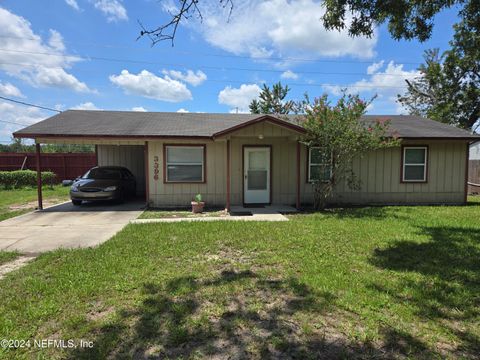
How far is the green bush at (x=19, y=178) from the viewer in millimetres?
15859

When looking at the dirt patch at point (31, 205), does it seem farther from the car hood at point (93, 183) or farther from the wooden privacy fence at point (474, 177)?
the wooden privacy fence at point (474, 177)

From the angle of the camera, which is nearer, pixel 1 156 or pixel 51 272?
pixel 51 272

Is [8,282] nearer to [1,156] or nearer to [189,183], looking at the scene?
[189,183]

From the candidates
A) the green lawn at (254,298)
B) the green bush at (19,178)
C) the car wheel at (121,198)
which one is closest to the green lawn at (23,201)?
the green bush at (19,178)

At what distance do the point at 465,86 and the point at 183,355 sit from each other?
98.8ft

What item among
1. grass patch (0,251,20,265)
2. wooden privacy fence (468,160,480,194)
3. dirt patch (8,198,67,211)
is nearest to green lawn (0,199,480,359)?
grass patch (0,251,20,265)

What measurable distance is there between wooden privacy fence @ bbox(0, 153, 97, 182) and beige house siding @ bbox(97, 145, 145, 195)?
18.0 feet

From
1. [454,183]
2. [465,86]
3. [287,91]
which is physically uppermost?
[287,91]

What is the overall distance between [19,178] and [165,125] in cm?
1045

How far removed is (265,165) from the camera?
34.9 ft

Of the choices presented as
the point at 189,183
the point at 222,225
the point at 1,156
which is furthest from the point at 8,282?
→ the point at 1,156

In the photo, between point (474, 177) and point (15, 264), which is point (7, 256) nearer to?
point (15, 264)

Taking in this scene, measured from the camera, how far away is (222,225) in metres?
7.28

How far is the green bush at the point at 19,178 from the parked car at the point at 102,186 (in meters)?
7.00
